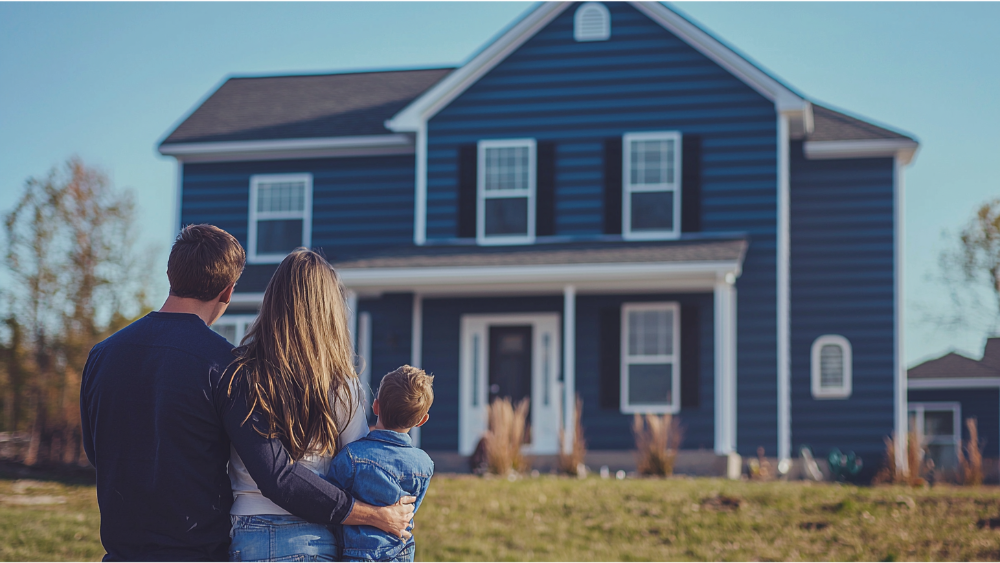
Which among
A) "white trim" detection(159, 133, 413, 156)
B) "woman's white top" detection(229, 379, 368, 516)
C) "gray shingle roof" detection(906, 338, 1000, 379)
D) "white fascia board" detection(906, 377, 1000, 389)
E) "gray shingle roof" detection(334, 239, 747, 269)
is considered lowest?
"white fascia board" detection(906, 377, 1000, 389)

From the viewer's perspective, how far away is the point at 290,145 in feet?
48.6

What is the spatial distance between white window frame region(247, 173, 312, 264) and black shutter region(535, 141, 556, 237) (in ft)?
12.1

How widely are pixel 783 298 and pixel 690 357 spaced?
1.46 m

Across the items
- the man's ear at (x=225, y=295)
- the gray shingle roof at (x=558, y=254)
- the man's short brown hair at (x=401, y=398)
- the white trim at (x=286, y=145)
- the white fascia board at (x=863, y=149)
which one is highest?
the white trim at (x=286, y=145)

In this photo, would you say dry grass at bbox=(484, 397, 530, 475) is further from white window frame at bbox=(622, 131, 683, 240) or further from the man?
the man

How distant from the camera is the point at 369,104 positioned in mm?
16078

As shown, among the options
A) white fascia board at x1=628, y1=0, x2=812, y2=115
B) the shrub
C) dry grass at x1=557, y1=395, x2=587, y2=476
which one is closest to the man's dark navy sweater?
dry grass at x1=557, y1=395, x2=587, y2=476

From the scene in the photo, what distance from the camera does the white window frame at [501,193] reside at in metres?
13.6

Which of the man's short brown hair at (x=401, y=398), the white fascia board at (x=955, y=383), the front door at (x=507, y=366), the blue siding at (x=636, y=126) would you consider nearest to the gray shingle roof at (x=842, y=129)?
the blue siding at (x=636, y=126)

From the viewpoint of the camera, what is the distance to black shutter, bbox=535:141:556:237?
44.4 feet

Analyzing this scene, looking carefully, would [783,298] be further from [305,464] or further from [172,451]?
[172,451]

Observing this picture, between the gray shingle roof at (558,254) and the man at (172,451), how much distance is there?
982cm

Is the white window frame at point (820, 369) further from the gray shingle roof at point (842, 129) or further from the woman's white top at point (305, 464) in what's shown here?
the woman's white top at point (305, 464)

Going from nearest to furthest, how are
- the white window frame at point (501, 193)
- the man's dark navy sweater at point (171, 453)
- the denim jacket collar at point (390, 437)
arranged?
the man's dark navy sweater at point (171, 453)
the denim jacket collar at point (390, 437)
the white window frame at point (501, 193)
